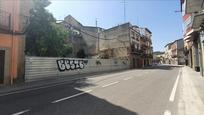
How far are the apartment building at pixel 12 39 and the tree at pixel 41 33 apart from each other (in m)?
6.04

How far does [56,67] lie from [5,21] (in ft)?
26.5

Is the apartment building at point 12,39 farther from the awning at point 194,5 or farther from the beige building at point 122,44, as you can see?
the beige building at point 122,44

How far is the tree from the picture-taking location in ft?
77.6

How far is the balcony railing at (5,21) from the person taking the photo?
1530cm

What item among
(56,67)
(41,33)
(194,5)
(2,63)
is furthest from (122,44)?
(2,63)

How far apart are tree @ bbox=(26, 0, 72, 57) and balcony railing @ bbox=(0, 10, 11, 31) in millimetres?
6998

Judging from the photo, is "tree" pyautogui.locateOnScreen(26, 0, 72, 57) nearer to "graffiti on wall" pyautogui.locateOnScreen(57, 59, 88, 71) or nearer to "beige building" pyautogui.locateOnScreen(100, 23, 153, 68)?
"graffiti on wall" pyautogui.locateOnScreen(57, 59, 88, 71)

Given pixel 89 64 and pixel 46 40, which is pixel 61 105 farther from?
pixel 89 64

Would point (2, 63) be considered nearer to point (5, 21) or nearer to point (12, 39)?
point (12, 39)

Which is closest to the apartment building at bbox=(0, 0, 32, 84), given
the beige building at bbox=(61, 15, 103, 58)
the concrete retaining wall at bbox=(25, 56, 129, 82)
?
the concrete retaining wall at bbox=(25, 56, 129, 82)

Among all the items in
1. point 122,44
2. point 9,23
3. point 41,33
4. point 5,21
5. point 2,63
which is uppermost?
point 122,44

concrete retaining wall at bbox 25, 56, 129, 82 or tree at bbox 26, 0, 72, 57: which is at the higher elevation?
tree at bbox 26, 0, 72, 57

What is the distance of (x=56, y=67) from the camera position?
2228 centimetres

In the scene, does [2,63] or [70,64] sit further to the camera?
[70,64]
